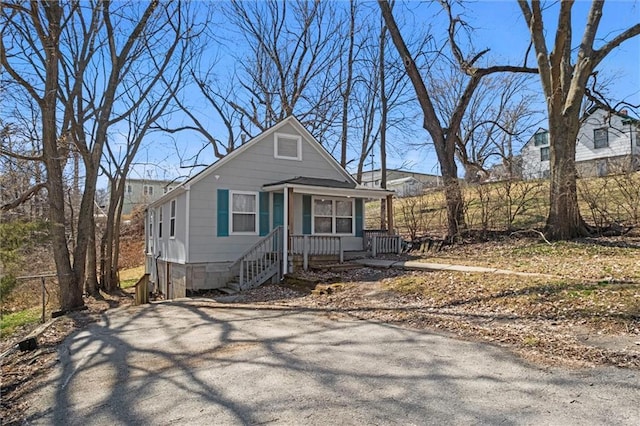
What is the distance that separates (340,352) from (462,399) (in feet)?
6.20

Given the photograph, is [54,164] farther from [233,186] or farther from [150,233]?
[150,233]

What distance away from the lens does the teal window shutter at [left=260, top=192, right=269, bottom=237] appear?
45.3ft

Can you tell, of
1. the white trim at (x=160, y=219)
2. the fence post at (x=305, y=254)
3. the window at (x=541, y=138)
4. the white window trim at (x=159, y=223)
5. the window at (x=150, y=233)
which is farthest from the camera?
the window at (x=541, y=138)

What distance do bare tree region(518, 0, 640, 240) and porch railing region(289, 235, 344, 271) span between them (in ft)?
19.9

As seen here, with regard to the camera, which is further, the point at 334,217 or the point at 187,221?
the point at 334,217

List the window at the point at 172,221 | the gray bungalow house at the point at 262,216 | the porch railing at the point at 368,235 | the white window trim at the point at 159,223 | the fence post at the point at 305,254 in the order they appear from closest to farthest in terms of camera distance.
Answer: the fence post at the point at 305,254, the gray bungalow house at the point at 262,216, the window at the point at 172,221, the porch railing at the point at 368,235, the white window trim at the point at 159,223

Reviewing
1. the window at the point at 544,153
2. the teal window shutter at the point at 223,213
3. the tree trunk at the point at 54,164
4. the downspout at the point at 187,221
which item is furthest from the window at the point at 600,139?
the tree trunk at the point at 54,164

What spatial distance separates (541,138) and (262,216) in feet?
108

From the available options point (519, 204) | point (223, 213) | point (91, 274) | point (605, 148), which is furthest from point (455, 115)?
point (605, 148)

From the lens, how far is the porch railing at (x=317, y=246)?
12.7 metres

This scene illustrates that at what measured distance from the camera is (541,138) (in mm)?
37625

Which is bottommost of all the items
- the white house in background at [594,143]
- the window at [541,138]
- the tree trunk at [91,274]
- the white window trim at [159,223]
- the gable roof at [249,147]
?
the tree trunk at [91,274]

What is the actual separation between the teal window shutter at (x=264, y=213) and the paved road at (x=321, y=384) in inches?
288

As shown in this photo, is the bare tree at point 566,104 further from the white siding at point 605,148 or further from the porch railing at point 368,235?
the white siding at point 605,148
